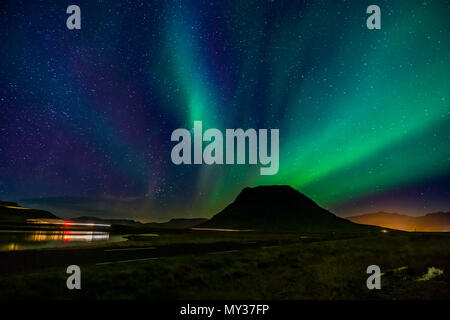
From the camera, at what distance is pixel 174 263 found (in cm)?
1554

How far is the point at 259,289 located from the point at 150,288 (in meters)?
3.34

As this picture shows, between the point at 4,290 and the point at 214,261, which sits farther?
the point at 214,261
